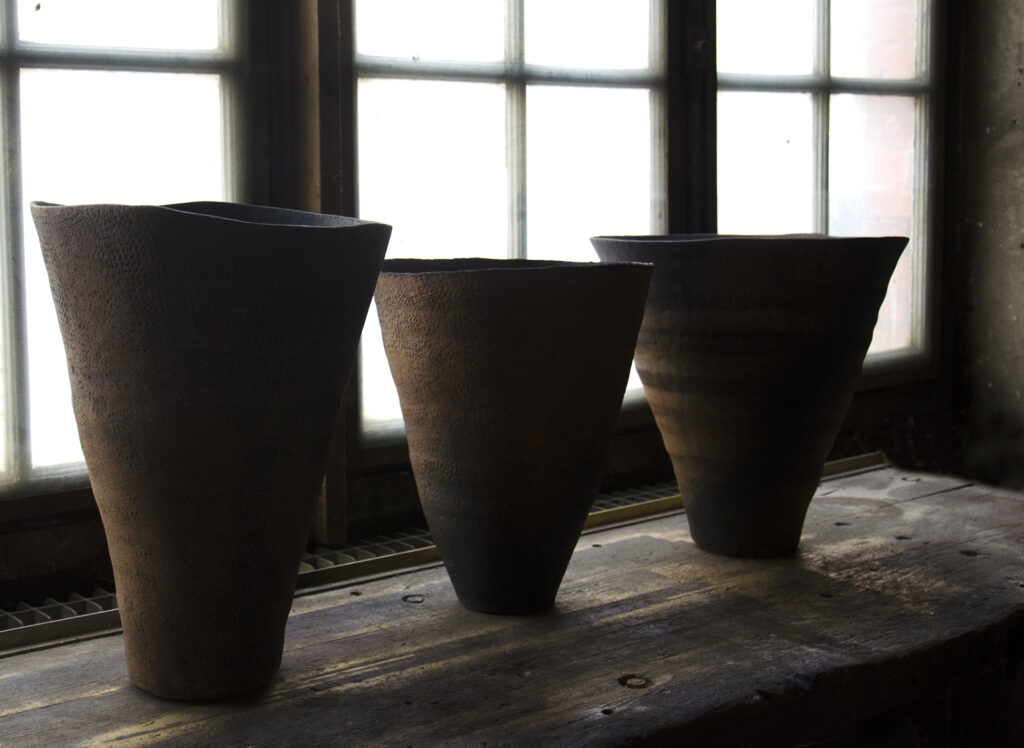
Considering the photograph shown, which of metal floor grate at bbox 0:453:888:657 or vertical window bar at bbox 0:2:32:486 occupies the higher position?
vertical window bar at bbox 0:2:32:486

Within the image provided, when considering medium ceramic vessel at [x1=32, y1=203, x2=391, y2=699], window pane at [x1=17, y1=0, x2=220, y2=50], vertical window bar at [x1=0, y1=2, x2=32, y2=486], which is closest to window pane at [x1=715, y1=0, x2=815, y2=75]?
window pane at [x1=17, y1=0, x2=220, y2=50]

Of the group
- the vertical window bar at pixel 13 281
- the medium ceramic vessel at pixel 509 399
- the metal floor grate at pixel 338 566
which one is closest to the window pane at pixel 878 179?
the metal floor grate at pixel 338 566

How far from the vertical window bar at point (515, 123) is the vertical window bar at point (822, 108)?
0.87 m

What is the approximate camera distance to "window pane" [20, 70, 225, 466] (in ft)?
5.44

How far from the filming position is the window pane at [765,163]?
2.50m

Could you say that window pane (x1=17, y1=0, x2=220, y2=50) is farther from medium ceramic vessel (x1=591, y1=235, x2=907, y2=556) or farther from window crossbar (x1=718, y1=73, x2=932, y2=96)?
window crossbar (x1=718, y1=73, x2=932, y2=96)

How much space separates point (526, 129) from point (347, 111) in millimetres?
400

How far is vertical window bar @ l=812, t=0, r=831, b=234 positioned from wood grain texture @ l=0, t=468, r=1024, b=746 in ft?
3.56

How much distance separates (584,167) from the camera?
224 cm

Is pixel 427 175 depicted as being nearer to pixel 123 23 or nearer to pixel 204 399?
pixel 123 23

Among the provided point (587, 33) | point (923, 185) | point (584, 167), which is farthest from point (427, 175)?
point (923, 185)

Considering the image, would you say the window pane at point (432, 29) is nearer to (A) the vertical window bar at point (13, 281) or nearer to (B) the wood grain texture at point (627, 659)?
(A) the vertical window bar at point (13, 281)

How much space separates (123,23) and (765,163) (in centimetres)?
145

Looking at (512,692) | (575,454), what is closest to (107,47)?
(575,454)
